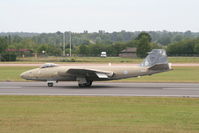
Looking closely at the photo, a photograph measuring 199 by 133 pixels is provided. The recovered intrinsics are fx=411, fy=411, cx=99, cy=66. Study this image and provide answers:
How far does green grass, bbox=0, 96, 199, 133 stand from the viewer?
14773mm

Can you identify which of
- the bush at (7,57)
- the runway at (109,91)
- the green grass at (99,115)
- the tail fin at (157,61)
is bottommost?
the runway at (109,91)

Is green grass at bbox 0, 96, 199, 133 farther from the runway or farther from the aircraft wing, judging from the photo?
the aircraft wing

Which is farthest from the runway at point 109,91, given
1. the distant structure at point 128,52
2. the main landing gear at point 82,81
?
the distant structure at point 128,52

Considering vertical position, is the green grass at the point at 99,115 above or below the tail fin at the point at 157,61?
below

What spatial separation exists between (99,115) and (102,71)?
16.2 m

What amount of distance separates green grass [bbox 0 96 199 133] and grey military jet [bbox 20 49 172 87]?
9.13 m

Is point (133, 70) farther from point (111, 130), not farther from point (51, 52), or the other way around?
point (51, 52)

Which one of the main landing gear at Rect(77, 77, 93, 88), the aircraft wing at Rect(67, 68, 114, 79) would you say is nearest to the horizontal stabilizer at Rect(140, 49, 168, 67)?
the aircraft wing at Rect(67, 68, 114, 79)

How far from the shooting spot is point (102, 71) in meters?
33.9

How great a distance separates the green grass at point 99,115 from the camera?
582 inches

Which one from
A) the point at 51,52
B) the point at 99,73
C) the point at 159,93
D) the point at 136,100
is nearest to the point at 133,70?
the point at 99,73

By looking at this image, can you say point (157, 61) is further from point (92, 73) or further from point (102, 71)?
point (92, 73)

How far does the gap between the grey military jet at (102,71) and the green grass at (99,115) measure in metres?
9.13

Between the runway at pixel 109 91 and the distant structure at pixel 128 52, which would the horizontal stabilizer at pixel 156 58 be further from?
the distant structure at pixel 128 52
